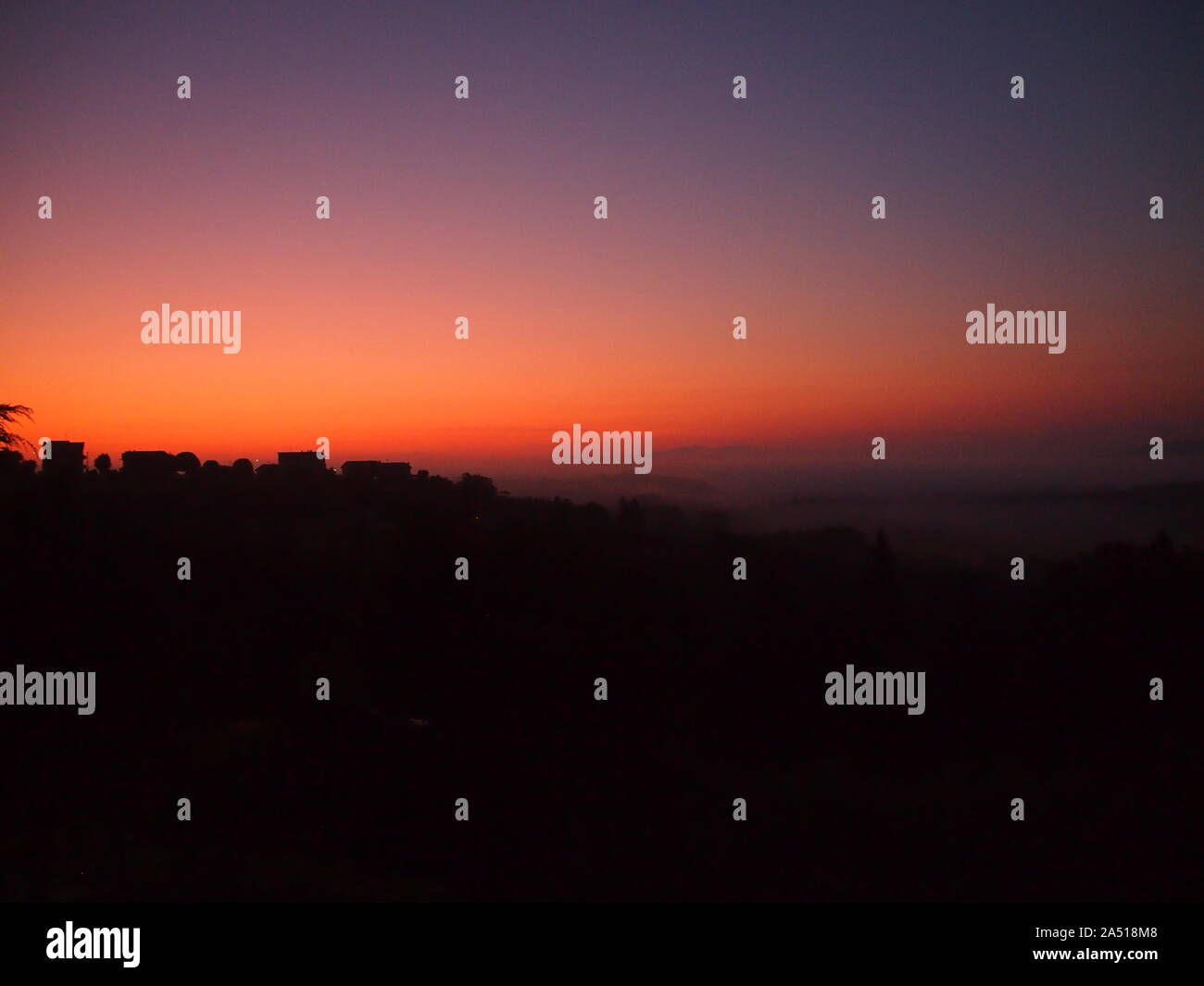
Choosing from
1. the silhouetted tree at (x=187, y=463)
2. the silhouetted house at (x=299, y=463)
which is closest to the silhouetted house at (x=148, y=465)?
the silhouetted tree at (x=187, y=463)

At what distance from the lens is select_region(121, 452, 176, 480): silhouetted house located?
622cm

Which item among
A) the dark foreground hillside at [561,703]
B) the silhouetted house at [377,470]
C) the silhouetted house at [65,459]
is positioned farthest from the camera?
the silhouetted house at [377,470]

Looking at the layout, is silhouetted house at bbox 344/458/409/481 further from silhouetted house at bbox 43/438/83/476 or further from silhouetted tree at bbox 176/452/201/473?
silhouetted house at bbox 43/438/83/476

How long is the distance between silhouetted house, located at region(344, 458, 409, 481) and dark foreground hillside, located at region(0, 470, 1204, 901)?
15 centimetres

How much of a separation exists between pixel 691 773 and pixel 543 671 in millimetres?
1457

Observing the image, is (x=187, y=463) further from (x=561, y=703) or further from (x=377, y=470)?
(x=561, y=703)

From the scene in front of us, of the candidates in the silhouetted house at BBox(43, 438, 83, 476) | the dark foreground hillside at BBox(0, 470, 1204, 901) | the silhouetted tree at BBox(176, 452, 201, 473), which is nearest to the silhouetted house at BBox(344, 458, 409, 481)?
the dark foreground hillside at BBox(0, 470, 1204, 901)

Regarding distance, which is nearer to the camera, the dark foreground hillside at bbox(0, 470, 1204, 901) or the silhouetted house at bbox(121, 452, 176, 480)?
the dark foreground hillside at bbox(0, 470, 1204, 901)

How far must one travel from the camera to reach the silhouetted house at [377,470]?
6359 mm

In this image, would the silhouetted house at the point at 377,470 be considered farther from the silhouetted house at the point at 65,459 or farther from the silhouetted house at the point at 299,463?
the silhouetted house at the point at 65,459

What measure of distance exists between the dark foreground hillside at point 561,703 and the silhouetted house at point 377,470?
0.50 ft

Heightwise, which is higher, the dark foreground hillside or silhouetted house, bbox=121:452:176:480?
silhouetted house, bbox=121:452:176:480

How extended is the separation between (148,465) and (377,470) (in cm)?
188
